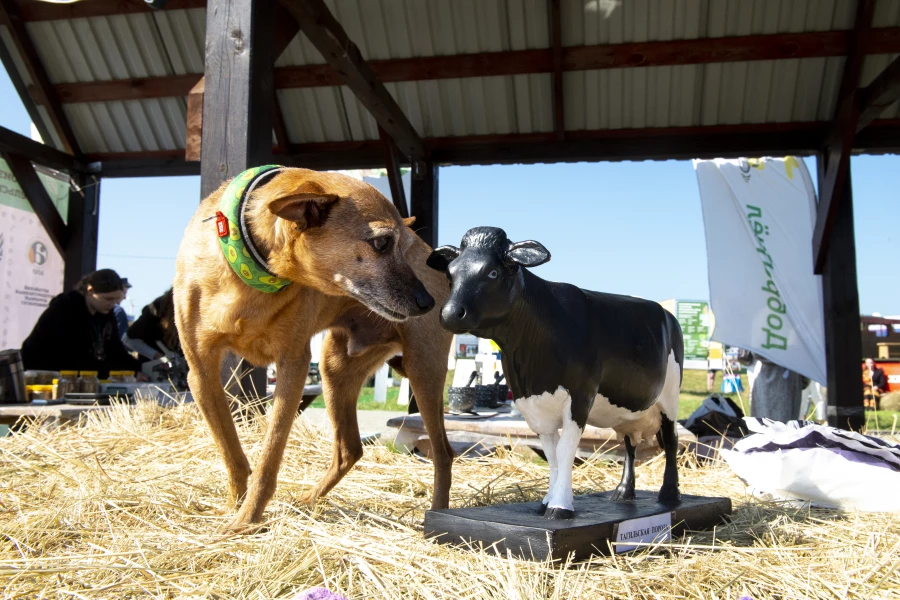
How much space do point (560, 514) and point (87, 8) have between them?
733 centimetres

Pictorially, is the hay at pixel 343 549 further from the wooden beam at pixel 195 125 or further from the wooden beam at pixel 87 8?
the wooden beam at pixel 87 8

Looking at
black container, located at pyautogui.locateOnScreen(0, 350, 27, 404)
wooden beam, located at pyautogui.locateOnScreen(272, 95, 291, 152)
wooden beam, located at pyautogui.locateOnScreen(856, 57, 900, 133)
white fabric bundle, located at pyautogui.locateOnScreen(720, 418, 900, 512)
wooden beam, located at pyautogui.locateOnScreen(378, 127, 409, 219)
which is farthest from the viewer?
wooden beam, located at pyautogui.locateOnScreen(272, 95, 291, 152)

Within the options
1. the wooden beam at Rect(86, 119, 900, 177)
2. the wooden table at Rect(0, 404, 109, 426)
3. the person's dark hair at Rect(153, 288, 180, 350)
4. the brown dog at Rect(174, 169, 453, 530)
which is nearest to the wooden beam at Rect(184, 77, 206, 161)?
the brown dog at Rect(174, 169, 453, 530)

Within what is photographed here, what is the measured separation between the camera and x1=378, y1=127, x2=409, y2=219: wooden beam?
6883 millimetres

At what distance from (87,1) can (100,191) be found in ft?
8.42

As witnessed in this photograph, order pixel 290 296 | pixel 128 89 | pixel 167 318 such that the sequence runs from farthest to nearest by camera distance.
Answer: pixel 167 318, pixel 128 89, pixel 290 296

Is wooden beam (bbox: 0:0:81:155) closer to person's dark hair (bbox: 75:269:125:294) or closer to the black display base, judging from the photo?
person's dark hair (bbox: 75:269:125:294)

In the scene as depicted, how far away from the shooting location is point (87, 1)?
22.2ft

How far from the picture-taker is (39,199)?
27.0ft

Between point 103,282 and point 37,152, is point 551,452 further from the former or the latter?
point 37,152

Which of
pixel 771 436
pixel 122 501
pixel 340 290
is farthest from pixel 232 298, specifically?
pixel 771 436

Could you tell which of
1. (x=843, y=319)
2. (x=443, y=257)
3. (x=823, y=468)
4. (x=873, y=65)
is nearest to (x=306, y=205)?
(x=443, y=257)

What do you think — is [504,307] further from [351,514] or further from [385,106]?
[385,106]

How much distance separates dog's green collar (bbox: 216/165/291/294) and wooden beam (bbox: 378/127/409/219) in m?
4.74
